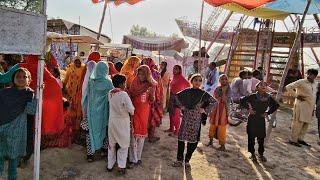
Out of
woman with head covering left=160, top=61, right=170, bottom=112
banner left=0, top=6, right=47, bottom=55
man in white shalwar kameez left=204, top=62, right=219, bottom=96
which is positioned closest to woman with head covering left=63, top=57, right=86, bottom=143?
banner left=0, top=6, right=47, bottom=55

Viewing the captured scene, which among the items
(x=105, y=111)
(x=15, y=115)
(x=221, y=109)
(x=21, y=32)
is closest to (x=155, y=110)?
(x=221, y=109)

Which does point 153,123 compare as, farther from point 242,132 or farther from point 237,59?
point 237,59

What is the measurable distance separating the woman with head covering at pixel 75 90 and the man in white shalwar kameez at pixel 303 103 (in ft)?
14.7

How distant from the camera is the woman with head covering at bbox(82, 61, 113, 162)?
17.3 feet

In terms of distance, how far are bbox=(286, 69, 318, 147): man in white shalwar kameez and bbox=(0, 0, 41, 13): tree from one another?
568 centimetres

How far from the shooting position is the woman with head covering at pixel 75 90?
610cm

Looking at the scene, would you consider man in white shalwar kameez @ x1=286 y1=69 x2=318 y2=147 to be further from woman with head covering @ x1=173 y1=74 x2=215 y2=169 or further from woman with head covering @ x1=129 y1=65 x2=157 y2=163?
woman with head covering @ x1=129 y1=65 x2=157 y2=163

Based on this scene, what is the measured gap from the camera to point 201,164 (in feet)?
19.9

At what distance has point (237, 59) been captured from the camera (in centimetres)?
1407

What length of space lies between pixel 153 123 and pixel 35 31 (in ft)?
10.9

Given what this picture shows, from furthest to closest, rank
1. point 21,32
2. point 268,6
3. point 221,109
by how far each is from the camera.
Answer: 1. point 268,6
2. point 221,109
3. point 21,32

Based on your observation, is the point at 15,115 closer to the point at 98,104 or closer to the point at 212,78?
→ the point at 98,104

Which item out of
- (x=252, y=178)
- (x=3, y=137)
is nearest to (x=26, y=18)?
(x=3, y=137)

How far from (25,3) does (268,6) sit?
21.2ft
